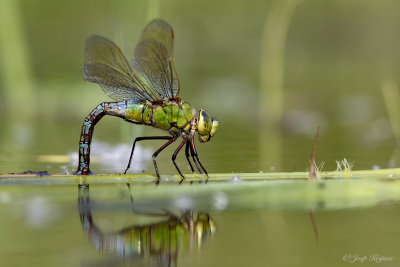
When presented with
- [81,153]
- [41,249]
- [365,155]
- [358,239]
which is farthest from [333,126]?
[41,249]

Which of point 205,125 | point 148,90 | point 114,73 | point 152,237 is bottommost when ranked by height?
point 152,237

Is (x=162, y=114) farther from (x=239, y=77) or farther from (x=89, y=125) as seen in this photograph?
(x=239, y=77)

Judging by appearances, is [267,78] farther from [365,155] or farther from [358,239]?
[358,239]

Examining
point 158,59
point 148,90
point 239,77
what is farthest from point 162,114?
point 239,77

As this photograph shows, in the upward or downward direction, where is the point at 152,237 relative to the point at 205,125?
downward

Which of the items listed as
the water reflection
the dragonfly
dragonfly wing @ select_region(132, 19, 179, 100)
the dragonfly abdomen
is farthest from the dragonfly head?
the water reflection

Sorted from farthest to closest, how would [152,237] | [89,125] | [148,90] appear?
[148,90], [89,125], [152,237]

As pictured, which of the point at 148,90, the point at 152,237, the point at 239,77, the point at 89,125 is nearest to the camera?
the point at 152,237
